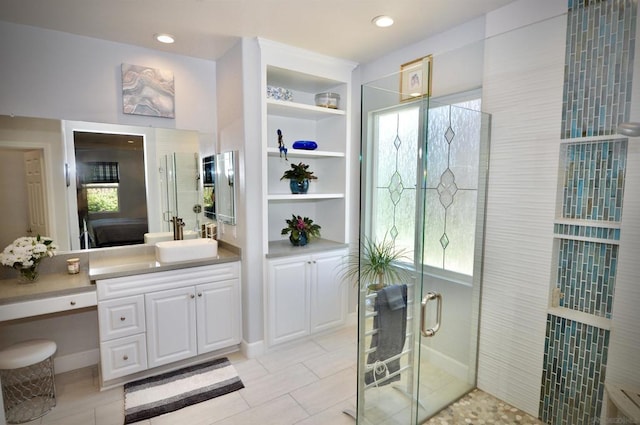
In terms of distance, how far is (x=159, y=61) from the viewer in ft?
9.40

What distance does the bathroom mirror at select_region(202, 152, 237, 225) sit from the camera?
9.76 feet

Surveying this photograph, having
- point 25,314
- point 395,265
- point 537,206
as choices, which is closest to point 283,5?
point 395,265

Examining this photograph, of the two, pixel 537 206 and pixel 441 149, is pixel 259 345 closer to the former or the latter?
pixel 441 149

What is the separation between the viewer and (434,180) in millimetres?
2002

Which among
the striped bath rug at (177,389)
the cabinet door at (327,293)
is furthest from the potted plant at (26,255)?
the cabinet door at (327,293)

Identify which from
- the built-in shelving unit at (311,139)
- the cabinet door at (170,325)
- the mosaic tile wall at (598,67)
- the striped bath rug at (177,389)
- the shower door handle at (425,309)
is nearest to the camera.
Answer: the mosaic tile wall at (598,67)

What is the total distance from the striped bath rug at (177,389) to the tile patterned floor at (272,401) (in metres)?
0.05

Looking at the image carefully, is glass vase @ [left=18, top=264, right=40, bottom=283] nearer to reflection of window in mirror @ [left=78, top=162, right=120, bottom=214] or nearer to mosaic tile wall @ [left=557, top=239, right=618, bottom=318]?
reflection of window in mirror @ [left=78, top=162, right=120, bottom=214]

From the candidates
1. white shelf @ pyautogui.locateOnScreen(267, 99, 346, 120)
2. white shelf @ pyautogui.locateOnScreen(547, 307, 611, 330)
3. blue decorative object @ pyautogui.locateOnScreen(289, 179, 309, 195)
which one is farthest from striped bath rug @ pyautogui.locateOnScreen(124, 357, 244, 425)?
white shelf @ pyautogui.locateOnScreen(267, 99, 346, 120)

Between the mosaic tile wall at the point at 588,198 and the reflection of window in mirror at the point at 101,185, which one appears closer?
the mosaic tile wall at the point at 588,198

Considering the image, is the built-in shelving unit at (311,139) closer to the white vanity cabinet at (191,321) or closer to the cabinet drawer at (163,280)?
the cabinet drawer at (163,280)

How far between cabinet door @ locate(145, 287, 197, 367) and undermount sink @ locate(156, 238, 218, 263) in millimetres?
250

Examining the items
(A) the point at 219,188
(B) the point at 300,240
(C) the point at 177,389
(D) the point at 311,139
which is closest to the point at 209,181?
(A) the point at 219,188

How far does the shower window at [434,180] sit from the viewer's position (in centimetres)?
194
